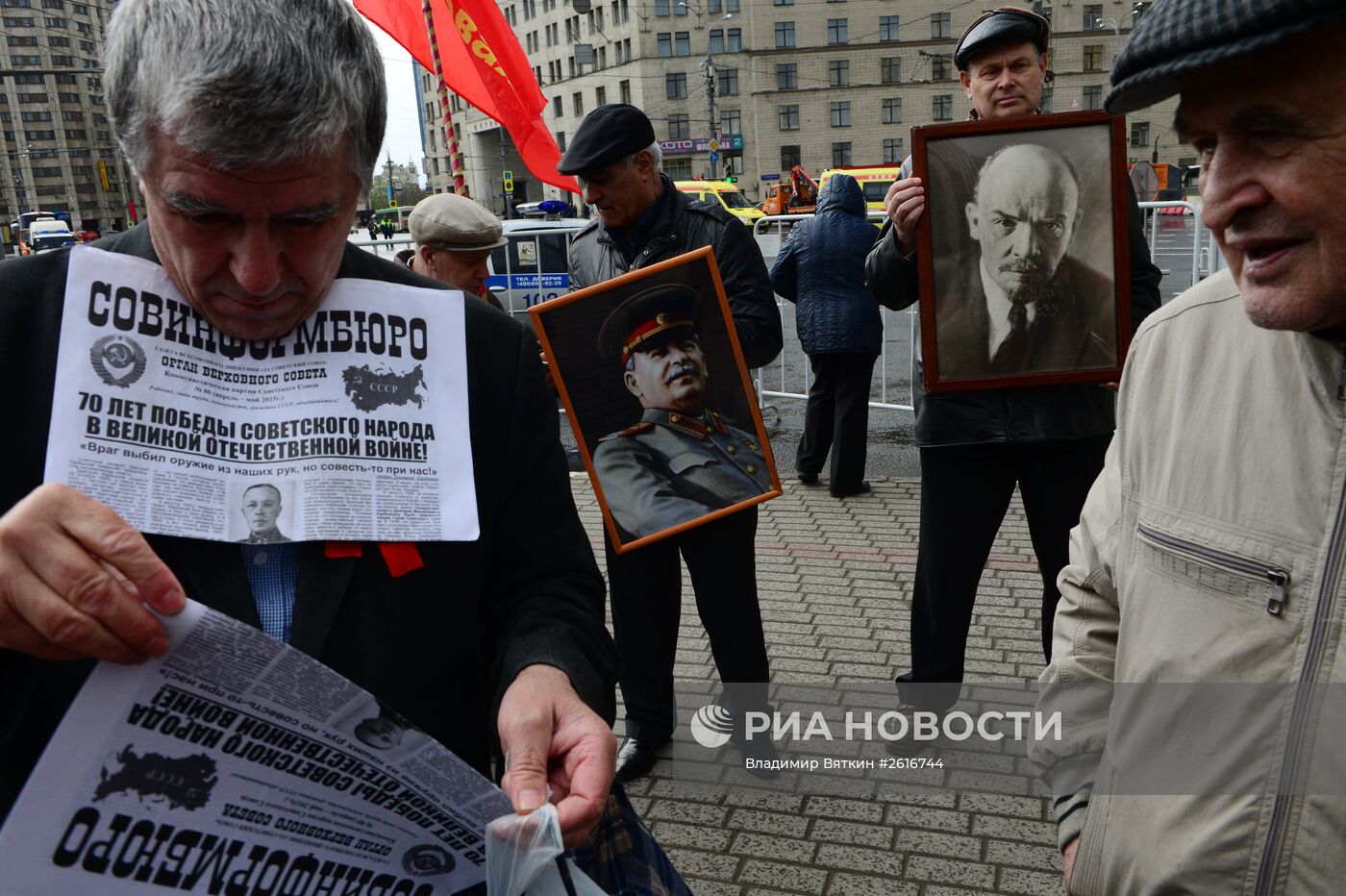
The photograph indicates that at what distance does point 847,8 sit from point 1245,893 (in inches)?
2986

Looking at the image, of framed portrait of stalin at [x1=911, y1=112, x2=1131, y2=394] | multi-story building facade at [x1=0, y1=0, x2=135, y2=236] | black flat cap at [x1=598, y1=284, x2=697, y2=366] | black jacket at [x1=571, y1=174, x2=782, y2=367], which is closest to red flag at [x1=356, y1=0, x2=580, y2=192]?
black jacket at [x1=571, y1=174, x2=782, y2=367]

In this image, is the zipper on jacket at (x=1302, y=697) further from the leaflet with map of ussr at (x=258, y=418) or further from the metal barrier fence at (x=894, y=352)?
the metal barrier fence at (x=894, y=352)

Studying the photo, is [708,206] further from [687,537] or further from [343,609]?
[343,609]

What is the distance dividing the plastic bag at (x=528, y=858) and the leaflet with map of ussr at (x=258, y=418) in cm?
40

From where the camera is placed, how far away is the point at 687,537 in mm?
3756

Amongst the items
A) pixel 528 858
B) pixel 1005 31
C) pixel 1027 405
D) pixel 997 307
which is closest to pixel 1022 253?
pixel 997 307

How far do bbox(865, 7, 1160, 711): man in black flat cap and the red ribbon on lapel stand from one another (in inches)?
92.5

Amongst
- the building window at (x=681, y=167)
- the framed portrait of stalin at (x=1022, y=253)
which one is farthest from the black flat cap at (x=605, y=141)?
the building window at (x=681, y=167)

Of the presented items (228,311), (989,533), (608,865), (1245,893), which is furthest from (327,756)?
(989,533)

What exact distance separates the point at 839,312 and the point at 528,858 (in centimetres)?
633

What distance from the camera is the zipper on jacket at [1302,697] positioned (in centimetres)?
120

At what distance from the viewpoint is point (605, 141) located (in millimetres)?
3648

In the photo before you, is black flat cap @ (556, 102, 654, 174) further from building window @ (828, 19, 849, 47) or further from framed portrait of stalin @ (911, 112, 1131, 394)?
building window @ (828, 19, 849, 47)

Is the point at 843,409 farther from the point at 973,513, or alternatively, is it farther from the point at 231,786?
the point at 231,786
